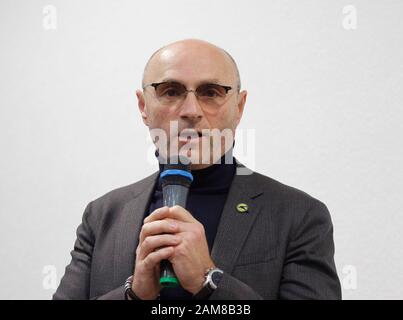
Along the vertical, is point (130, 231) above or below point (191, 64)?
below

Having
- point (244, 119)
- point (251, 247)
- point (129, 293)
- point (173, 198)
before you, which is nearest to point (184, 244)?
point (173, 198)

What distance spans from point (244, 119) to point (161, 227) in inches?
52.8

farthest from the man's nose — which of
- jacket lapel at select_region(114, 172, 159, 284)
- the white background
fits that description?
the white background

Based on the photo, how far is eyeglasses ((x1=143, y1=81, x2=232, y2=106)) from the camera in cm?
146

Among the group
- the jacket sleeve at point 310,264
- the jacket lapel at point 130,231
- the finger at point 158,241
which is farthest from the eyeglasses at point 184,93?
the finger at point 158,241

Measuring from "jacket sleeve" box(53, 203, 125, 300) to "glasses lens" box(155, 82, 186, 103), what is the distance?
1.71 ft

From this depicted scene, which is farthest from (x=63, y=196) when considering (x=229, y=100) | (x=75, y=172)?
(x=229, y=100)

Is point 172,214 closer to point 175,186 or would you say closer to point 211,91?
point 175,186

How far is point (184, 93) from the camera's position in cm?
146

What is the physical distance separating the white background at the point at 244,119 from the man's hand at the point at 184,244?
3.88ft

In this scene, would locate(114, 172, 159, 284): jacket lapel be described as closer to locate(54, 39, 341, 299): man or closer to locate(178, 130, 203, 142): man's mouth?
locate(54, 39, 341, 299): man

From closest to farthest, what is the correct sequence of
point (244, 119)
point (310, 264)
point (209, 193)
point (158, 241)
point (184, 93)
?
point (158, 241), point (310, 264), point (184, 93), point (209, 193), point (244, 119)

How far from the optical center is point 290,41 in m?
2.28

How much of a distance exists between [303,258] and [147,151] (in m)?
1.18
